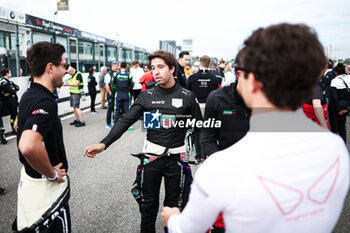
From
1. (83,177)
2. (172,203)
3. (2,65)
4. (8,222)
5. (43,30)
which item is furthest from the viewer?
(43,30)

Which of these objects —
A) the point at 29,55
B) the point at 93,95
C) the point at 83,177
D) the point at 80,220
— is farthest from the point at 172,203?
the point at 93,95

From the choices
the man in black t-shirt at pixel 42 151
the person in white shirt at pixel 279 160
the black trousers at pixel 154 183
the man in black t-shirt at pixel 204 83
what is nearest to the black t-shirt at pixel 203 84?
the man in black t-shirt at pixel 204 83

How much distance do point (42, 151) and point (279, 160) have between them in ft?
4.86

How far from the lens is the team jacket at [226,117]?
87.5 inches

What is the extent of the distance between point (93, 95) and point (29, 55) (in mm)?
9835

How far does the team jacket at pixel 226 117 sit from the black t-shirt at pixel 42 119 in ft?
3.91

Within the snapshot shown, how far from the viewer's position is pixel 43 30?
1138 cm

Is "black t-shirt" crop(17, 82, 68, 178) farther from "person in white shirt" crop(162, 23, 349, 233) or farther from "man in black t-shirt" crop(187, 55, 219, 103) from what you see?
"man in black t-shirt" crop(187, 55, 219, 103)

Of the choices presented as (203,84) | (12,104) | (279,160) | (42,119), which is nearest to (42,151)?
(42,119)

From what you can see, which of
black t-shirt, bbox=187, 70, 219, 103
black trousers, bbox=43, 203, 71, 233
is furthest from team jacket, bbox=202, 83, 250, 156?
black t-shirt, bbox=187, 70, 219, 103

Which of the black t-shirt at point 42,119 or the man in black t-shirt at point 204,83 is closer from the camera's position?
the black t-shirt at point 42,119

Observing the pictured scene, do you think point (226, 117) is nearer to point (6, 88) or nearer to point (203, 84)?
point (203, 84)

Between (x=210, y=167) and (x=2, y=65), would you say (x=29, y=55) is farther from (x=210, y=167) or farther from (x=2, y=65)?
(x=2, y=65)

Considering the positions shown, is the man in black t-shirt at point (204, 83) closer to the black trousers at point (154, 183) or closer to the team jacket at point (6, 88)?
the black trousers at point (154, 183)
